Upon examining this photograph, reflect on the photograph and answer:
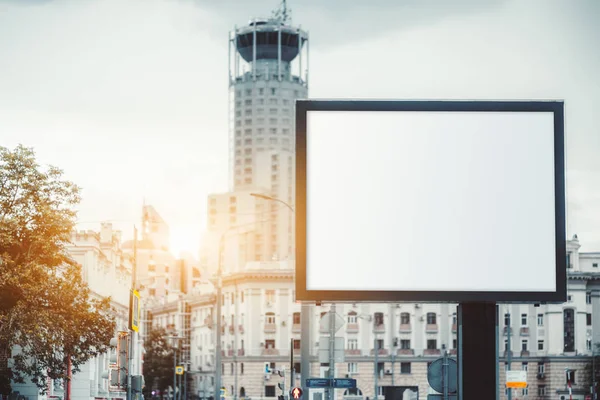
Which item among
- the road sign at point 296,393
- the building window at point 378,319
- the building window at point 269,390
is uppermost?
the building window at point 378,319

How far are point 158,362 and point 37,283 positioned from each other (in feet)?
359

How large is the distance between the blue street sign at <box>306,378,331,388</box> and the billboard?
11.8 meters

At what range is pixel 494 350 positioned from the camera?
22609 millimetres

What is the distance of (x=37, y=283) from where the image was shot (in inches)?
2094

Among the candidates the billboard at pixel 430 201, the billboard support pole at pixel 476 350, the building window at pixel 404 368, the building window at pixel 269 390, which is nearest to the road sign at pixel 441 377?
the billboard support pole at pixel 476 350

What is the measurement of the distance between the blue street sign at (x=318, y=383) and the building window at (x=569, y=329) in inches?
4680

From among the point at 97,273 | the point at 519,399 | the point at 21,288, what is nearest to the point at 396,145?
the point at 21,288

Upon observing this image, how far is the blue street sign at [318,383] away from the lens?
110 ft

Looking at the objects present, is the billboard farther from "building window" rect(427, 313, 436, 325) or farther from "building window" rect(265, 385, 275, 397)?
"building window" rect(427, 313, 436, 325)

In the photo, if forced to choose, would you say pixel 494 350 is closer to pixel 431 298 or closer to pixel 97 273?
pixel 431 298

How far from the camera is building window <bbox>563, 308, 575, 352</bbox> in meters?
149

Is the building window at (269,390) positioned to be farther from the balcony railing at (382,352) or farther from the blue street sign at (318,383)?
the blue street sign at (318,383)

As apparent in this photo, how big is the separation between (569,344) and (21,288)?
10596 cm

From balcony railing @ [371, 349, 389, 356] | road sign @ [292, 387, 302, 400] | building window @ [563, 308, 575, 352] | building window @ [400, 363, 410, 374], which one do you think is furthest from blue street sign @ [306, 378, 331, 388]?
building window @ [563, 308, 575, 352]
